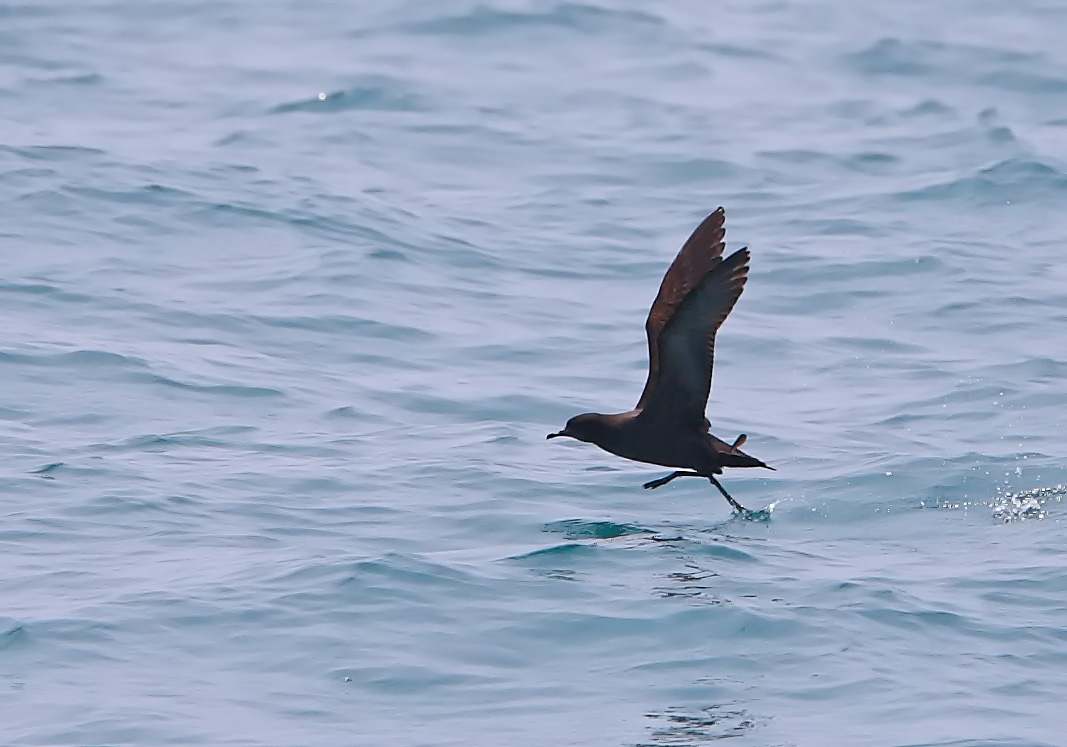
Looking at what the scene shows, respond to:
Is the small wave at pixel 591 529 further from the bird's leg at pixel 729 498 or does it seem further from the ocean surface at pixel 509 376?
the bird's leg at pixel 729 498

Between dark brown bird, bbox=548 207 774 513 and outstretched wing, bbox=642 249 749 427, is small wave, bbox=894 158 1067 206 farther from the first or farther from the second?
outstretched wing, bbox=642 249 749 427

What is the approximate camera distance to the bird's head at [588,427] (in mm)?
8930

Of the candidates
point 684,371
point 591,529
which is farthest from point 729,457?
point 591,529

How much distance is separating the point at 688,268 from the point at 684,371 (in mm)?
494

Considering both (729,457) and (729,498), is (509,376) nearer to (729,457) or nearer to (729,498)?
(729,498)

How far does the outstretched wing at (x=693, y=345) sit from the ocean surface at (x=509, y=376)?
25.7 inches

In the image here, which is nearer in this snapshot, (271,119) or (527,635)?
(527,635)

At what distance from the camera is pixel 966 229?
607 inches

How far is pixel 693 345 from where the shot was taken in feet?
28.3

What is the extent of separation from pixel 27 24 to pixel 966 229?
11.1 meters

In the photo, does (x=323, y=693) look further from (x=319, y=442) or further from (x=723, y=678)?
(x=319, y=442)

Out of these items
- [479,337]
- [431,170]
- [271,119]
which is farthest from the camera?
[271,119]

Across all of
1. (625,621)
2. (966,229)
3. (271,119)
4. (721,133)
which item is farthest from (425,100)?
(625,621)

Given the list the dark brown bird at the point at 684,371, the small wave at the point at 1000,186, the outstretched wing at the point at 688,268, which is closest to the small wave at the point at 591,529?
the dark brown bird at the point at 684,371
